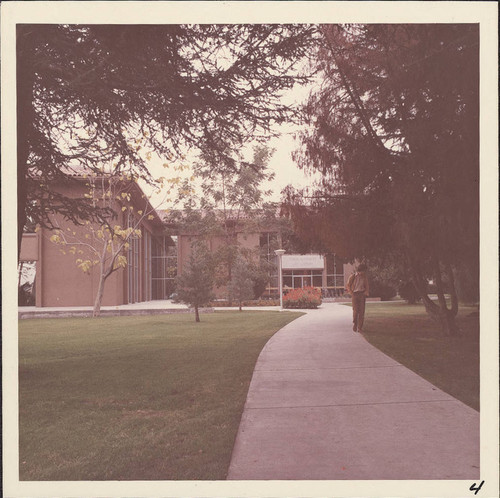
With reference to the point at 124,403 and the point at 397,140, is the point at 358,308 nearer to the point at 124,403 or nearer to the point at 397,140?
the point at 397,140

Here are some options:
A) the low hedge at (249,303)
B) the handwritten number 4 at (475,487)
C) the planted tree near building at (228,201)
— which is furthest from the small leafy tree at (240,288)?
the handwritten number 4 at (475,487)

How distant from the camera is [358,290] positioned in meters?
9.55

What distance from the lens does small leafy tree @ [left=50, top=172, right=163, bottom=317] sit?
17.3 ft

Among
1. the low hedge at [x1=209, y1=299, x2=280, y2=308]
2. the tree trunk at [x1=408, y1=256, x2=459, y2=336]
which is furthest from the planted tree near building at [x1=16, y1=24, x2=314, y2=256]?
the low hedge at [x1=209, y1=299, x2=280, y2=308]

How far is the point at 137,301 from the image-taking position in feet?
23.0

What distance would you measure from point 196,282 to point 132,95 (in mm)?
7262

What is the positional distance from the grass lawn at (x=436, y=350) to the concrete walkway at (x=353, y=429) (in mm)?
299

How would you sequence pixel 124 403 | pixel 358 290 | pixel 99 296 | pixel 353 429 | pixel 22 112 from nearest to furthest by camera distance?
pixel 353 429 → pixel 22 112 → pixel 124 403 → pixel 99 296 → pixel 358 290

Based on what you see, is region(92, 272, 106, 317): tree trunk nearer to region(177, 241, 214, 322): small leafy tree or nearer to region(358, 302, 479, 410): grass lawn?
region(177, 241, 214, 322): small leafy tree

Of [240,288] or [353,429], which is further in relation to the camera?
[240,288]

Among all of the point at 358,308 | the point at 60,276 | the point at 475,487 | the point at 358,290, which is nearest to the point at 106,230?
the point at 60,276

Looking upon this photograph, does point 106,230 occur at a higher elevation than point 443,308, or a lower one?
higher

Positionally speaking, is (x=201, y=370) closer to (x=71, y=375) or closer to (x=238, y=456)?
(x=71, y=375)

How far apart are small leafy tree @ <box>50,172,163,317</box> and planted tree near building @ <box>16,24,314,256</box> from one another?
0.64 ft
